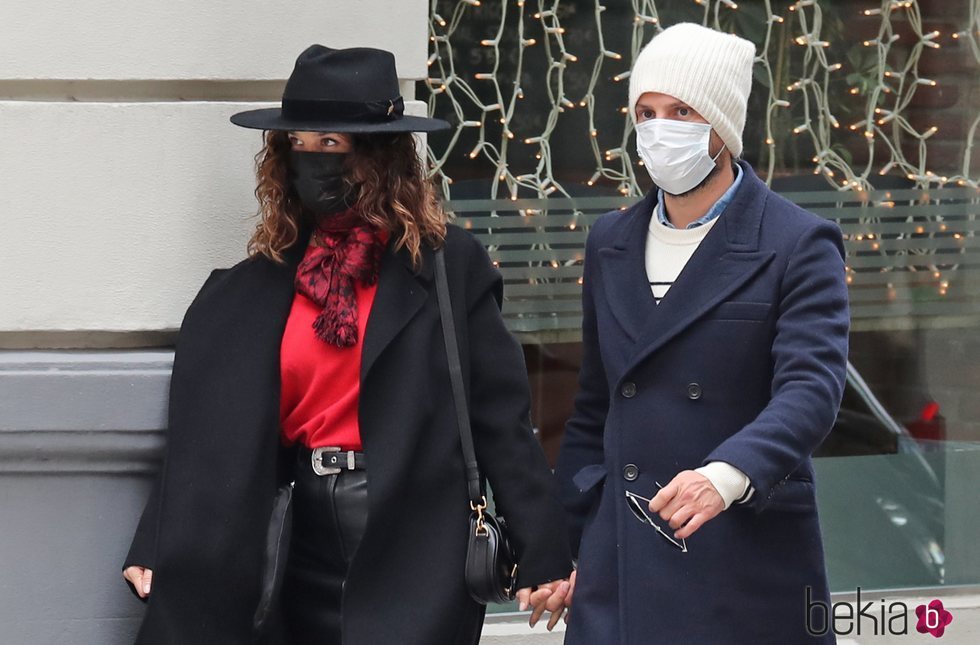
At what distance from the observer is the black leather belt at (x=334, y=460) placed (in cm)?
332

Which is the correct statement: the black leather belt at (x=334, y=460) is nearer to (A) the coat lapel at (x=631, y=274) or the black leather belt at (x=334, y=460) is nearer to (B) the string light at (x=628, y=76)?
(A) the coat lapel at (x=631, y=274)

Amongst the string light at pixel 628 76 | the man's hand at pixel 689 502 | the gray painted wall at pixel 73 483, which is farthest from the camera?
the string light at pixel 628 76

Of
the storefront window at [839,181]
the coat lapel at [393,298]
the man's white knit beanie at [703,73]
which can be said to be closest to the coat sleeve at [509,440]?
the coat lapel at [393,298]

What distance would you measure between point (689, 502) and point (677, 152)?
0.76 m

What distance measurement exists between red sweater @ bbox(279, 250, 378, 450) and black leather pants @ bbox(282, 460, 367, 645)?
3.4 inches

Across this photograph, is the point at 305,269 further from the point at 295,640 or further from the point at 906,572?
the point at 906,572

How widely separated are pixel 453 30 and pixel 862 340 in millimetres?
1762

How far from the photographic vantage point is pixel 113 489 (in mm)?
3756

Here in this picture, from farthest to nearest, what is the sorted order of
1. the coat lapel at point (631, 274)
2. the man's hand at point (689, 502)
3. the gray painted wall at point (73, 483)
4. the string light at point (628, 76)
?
the string light at point (628, 76)
the gray painted wall at point (73, 483)
the coat lapel at point (631, 274)
the man's hand at point (689, 502)

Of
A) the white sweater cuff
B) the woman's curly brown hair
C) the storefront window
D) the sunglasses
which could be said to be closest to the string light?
the storefront window

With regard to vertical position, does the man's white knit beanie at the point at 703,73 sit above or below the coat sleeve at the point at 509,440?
above

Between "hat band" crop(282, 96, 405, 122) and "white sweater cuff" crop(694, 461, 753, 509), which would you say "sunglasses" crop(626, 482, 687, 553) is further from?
"hat band" crop(282, 96, 405, 122)

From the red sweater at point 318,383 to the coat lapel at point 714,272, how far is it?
620 mm

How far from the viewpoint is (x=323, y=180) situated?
3.35 m
